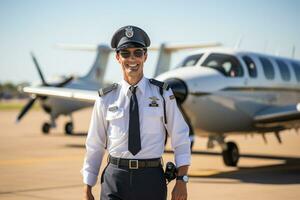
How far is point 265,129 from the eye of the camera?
47.8 feet

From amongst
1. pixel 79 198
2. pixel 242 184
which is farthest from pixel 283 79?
pixel 79 198

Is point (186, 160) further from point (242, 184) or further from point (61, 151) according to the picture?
point (61, 151)

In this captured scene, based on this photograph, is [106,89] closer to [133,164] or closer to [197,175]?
[133,164]

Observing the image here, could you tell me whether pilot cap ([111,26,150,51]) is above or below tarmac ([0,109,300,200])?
above

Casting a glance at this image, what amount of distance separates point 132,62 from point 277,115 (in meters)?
9.64

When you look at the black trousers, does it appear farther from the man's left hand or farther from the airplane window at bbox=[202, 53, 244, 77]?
the airplane window at bbox=[202, 53, 244, 77]

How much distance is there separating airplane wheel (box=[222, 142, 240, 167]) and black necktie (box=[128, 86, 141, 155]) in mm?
9795

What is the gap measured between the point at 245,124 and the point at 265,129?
935 millimetres

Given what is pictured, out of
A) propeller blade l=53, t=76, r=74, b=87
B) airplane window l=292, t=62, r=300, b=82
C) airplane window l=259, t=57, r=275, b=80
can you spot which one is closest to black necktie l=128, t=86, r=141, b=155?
airplane window l=259, t=57, r=275, b=80

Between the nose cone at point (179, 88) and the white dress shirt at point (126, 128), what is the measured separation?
23.9ft

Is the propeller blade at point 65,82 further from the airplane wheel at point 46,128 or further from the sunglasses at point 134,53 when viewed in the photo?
the sunglasses at point 134,53

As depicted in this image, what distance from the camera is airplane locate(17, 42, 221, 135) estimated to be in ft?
87.0

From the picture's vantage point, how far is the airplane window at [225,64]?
13.2 m

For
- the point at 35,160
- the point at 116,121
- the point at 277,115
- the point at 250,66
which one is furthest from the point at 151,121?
the point at 35,160
